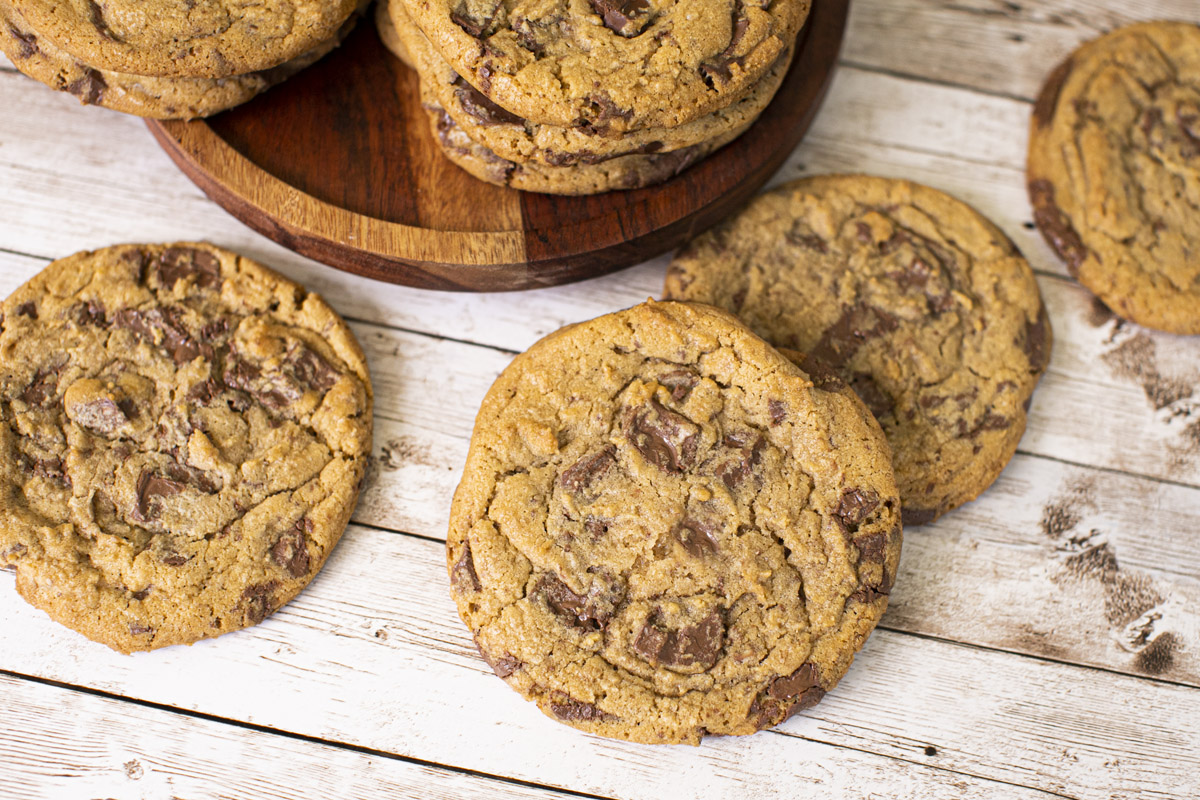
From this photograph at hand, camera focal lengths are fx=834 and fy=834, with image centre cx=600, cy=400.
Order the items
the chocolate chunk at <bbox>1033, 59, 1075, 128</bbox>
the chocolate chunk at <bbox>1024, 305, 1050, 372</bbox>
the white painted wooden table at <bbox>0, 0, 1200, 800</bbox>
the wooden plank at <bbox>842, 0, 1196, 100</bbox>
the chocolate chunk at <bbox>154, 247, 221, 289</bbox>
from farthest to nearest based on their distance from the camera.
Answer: the wooden plank at <bbox>842, 0, 1196, 100</bbox> → the chocolate chunk at <bbox>1033, 59, 1075, 128</bbox> → the chocolate chunk at <bbox>1024, 305, 1050, 372</bbox> → the chocolate chunk at <bbox>154, 247, 221, 289</bbox> → the white painted wooden table at <bbox>0, 0, 1200, 800</bbox>

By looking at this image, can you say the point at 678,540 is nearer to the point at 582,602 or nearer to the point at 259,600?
the point at 582,602

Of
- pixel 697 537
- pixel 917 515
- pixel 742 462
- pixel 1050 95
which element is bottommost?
pixel 917 515

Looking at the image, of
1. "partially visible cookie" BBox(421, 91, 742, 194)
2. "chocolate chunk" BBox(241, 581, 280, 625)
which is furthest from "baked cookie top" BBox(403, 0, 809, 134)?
"chocolate chunk" BBox(241, 581, 280, 625)

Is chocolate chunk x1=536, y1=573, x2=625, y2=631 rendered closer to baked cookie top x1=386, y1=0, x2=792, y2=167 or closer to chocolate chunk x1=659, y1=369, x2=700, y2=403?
chocolate chunk x1=659, y1=369, x2=700, y2=403

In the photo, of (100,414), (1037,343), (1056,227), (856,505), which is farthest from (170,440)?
(1056,227)

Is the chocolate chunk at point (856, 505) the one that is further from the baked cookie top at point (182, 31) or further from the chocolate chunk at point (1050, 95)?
the baked cookie top at point (182, 31)

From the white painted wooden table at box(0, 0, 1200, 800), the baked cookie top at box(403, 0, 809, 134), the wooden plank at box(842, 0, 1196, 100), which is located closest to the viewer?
the baked cookie top at box(403, 0, 809, 134)
